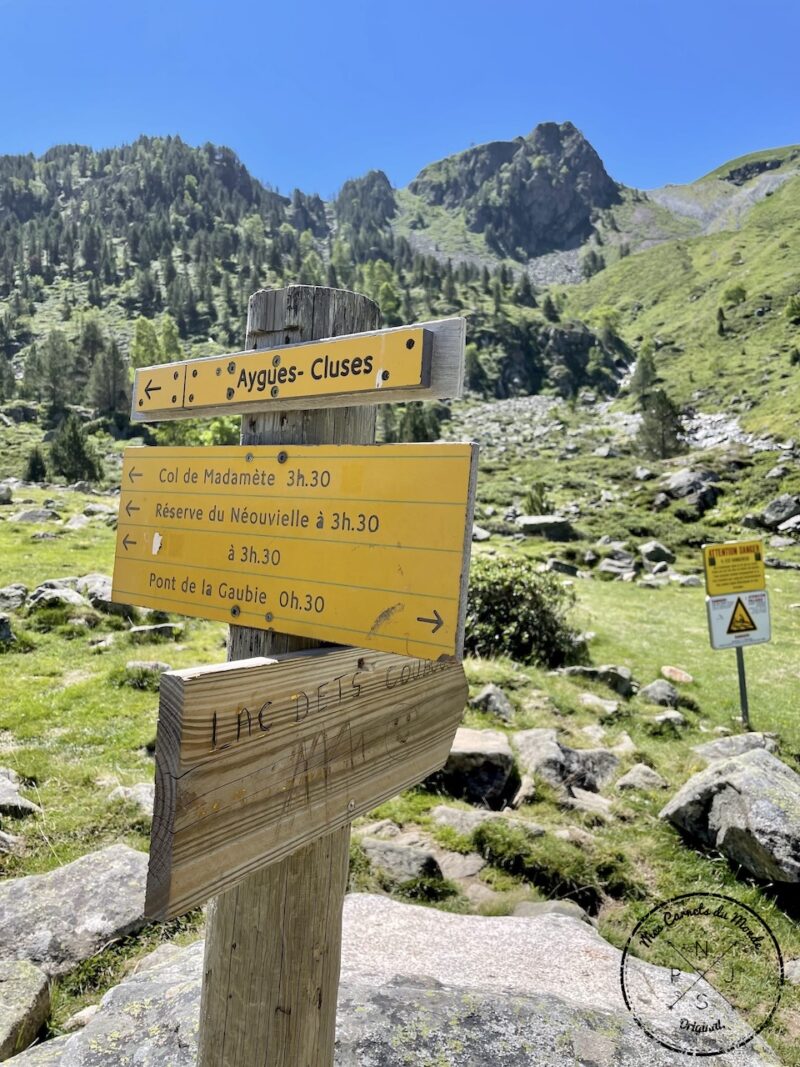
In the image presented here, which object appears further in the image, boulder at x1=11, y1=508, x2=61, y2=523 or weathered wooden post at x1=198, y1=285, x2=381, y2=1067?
boulder at x1=11, y1=508, x2=61, y2=523

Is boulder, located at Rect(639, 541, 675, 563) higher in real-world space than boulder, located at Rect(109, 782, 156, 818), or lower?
higher

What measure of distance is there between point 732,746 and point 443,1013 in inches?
271

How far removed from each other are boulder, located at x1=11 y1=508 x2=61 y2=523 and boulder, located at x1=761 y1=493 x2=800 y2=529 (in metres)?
37.6

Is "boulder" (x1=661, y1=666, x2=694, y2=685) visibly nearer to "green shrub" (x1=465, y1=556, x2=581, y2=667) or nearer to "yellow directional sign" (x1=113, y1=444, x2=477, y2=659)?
"green shrub" (x1=465, y1=556, x2=581, y2=667)

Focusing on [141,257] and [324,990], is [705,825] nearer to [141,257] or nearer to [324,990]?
[324,990]

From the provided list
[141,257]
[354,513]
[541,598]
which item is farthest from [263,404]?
[141,257]

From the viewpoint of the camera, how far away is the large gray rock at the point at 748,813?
212 inches

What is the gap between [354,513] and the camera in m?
1.92

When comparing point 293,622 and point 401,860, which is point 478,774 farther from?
point 293,622

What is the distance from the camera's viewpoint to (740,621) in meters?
10.3

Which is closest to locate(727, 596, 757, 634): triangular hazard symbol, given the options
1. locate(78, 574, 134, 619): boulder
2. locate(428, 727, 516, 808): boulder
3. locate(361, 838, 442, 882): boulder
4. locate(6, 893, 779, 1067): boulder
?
locate(428, 727, 516, 808): boulder

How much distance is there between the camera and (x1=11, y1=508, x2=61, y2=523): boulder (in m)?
25.9

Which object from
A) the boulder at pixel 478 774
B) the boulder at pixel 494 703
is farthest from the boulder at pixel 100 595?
the boulder at pixel 478 774

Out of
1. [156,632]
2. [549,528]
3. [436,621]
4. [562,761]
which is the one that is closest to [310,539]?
[436,621]
